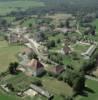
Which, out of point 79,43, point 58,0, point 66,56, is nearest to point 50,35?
point 79,43

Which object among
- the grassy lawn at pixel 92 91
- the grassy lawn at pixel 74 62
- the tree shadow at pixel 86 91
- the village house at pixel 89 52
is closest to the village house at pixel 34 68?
the grassy lawn at pixel 74 62

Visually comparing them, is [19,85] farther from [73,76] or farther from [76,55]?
[76,55]

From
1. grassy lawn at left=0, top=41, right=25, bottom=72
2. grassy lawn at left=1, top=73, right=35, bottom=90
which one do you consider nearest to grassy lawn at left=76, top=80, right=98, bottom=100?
grassy lawn at left=1, top=73, right=35, bottom=90

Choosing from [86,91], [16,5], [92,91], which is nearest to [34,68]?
[86,91]

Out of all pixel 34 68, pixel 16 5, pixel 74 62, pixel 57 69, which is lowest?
pixel 74 62

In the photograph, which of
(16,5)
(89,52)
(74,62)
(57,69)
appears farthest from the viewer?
(16,5)

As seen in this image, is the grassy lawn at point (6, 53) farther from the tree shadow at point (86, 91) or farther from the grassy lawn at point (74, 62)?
the tree shadow at point (86, 91)

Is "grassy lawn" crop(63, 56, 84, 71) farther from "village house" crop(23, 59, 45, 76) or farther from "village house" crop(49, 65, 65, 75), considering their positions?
"village house" crop(23, 59, 45, 76)

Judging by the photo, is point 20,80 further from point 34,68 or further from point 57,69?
point 57,69
